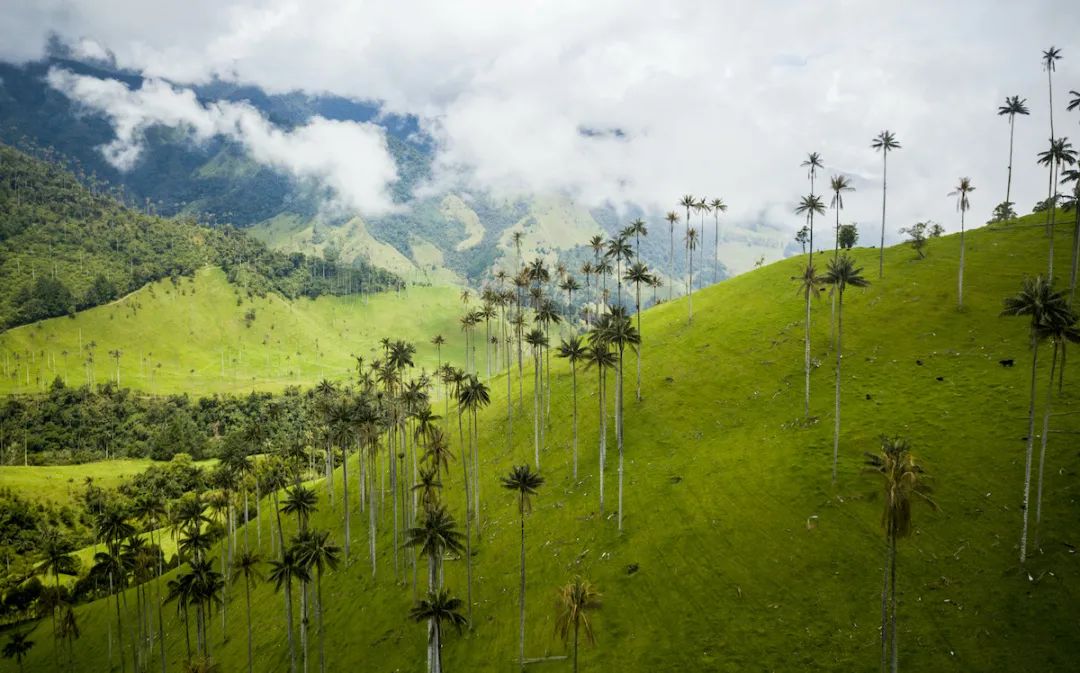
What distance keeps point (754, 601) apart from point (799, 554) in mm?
7185

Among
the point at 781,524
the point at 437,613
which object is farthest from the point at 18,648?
the point at 781,524

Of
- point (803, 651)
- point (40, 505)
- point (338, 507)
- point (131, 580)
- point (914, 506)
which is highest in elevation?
point (914, 506)

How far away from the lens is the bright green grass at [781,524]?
49.5 metres

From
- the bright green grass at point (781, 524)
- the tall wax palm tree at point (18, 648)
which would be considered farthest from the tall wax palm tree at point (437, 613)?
the tall wax palm tree at point (18, 648)

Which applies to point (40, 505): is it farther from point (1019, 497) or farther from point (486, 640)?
point (1019, 497)

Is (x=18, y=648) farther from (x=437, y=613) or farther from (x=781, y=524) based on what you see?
(x=781, y=524)

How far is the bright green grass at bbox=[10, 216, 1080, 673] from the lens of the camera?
49.5 m

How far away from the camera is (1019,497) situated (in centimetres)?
5634

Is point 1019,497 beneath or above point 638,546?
above

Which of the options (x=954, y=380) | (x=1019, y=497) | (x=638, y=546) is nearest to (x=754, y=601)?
(x=638, y=546)

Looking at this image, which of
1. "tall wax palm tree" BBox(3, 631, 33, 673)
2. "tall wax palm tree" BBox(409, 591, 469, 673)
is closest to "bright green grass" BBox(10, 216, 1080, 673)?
"tall wax palm tree" BBox(3, 631, 33, 673)

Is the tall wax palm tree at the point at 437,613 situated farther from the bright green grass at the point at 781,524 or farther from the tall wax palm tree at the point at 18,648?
the tall wax palm tree at the point at 18,648

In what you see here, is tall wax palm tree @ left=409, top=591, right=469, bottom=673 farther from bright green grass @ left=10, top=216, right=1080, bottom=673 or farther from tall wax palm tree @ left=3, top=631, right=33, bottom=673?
tall wax palm tree @ left=3, top=631, right=33, bottom=673

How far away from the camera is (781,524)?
62969mm
